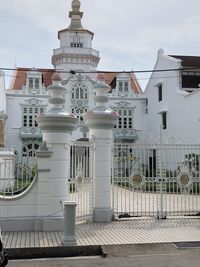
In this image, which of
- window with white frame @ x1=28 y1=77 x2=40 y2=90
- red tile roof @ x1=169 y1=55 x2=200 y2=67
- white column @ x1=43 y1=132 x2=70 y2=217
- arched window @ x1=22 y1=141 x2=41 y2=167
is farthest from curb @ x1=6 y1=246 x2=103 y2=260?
window with white frame @ x1=28 y1=77 x2=40 y2=90

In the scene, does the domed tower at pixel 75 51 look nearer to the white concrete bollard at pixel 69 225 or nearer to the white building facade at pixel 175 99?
the white building facade at pixel 175 99

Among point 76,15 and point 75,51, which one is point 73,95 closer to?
point 75,51

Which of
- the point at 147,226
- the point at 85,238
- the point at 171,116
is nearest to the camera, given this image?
the point at 85,238

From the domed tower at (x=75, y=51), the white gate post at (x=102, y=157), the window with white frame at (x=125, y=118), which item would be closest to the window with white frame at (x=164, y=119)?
the window with white frame at (x=125, y=118)

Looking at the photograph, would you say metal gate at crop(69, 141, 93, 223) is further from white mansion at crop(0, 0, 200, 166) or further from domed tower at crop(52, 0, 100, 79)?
domed tower at crop(52, 0, 100, 79)

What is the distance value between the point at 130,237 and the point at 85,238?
3.30 feet

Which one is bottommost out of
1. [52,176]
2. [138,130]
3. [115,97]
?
[52,176]

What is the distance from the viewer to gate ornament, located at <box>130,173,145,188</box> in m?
10.6

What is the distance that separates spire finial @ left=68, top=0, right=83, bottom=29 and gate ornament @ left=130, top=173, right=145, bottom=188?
99.5 feet

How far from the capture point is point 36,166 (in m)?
9.37

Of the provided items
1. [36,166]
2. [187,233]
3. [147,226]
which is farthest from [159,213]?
[36,166]

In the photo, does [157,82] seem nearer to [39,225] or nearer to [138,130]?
[138,130]

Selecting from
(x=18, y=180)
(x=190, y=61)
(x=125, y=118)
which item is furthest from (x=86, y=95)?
→ (x=18, y=180)

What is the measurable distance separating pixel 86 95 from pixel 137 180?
2449cm
